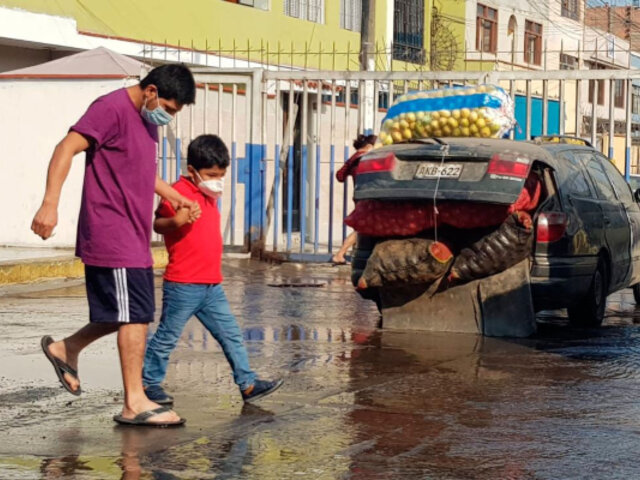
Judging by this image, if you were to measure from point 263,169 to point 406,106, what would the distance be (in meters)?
5.25

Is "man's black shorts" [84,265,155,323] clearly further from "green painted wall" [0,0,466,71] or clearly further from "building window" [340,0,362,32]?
"building window" [340,0,362,32]

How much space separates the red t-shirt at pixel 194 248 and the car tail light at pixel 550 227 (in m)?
3.97

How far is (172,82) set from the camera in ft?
23.8

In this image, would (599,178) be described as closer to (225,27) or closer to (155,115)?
(155,115)

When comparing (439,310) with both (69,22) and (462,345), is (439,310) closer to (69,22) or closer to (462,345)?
(462,345)

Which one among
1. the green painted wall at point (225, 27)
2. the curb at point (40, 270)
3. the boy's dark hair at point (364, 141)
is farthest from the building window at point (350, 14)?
the curb at point (40, 270)

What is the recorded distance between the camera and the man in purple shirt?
712 centimetres

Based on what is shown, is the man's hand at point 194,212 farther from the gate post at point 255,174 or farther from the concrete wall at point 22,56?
the concrete wall at point 22,56

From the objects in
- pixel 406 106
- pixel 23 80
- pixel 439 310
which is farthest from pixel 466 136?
pixel 23 80

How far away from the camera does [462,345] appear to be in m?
10.6

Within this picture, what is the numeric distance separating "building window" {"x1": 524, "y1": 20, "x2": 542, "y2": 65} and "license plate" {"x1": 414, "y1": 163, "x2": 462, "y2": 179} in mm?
38229

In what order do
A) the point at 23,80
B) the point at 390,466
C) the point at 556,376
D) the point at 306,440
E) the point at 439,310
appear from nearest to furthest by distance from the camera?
the point at 390,466
the point at 306,440
the point at 556,376
the point at 439,310
the point at 23,80

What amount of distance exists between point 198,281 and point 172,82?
3.85 feet

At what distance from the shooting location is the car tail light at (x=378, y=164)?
11156 mm
